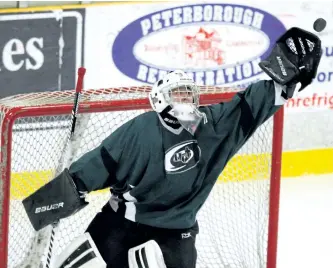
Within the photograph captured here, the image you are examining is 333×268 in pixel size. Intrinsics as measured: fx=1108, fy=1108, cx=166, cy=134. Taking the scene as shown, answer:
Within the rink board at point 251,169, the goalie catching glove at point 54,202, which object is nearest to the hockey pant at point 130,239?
the goalie catching glove at point 54,202

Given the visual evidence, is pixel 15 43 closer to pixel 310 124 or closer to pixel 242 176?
pixel 242 176

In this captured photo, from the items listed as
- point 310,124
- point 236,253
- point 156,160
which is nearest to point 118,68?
point 310,124

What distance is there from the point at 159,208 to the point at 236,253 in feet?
2.18

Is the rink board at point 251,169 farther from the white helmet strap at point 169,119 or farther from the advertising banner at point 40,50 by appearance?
the advertising banner at point 40,50

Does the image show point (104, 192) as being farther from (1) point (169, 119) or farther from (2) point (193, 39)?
(2) point (193, 39)

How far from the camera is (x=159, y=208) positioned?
386 centimetres

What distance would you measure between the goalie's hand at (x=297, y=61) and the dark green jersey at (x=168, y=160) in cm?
8

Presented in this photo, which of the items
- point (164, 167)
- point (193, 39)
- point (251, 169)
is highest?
point (193, 39)

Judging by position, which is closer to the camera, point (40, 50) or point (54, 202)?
point (54, 202)

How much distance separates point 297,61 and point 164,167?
1.93 ft

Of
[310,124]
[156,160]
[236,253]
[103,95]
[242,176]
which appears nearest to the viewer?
[156,160]

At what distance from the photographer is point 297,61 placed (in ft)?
12.5

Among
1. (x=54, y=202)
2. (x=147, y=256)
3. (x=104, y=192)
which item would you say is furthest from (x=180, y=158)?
(x=104, y=192)

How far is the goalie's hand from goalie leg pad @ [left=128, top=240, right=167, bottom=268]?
2.34 ft
